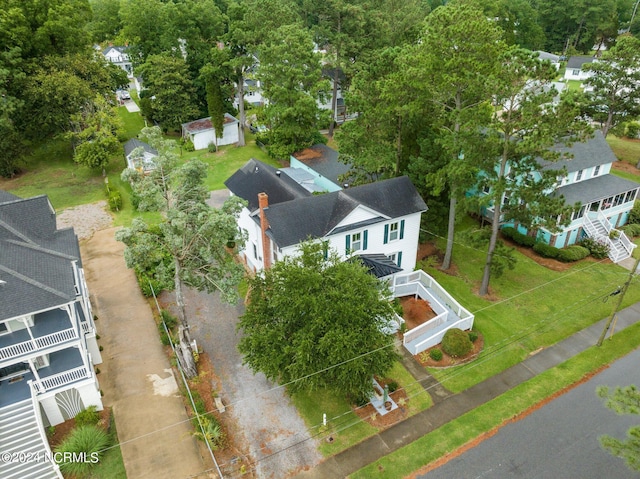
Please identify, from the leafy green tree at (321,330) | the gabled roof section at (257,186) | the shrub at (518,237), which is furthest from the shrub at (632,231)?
the leafy green tree at (321,330)

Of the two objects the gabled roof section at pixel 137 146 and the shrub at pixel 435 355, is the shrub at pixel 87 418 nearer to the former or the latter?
the shrub at pixel 435 355

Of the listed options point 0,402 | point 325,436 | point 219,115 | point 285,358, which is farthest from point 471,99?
point 219,115

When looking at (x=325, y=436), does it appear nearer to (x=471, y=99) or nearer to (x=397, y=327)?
(x=397, y=327)

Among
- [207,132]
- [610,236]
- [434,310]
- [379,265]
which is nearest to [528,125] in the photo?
[379,265]

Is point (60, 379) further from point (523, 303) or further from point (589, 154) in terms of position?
point (589, 154)

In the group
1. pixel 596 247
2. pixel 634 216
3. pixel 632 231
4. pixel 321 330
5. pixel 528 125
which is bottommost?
pixel 632 231
